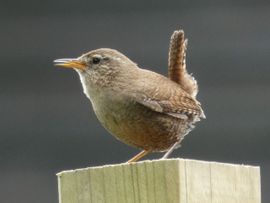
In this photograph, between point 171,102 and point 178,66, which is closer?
point 171,102

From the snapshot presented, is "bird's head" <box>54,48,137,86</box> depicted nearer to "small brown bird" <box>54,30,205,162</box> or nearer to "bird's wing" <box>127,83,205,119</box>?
"small brown bird" <box>54,30,205,162</box>

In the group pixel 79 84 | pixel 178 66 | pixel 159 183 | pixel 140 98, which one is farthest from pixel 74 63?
pixel 79 84

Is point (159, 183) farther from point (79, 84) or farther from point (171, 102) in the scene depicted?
point (79, 84)

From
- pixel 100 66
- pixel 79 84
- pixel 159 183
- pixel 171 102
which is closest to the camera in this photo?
pixel 159 183

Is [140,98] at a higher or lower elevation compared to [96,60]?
lower

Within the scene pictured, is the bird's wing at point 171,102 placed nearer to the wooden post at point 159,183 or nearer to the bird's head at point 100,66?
the bird's head at point 100,66

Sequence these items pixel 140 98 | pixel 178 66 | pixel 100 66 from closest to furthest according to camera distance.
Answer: pixel 140 98 → pixel 100 66 → pixel 178 66

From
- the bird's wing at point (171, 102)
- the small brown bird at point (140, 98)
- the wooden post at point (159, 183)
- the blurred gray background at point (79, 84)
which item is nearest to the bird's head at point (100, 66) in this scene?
the small brown bird at point (140, 98)
